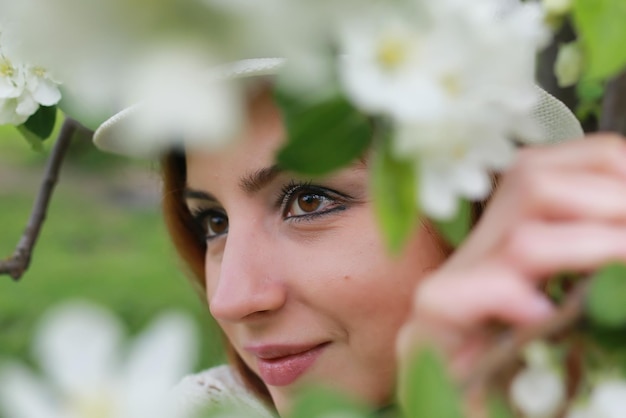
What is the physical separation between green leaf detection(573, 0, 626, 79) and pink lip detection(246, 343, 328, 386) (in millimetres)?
570

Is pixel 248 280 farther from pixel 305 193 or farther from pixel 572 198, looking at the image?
pixel 572 198

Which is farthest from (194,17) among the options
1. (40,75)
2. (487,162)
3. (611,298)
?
(40,75)

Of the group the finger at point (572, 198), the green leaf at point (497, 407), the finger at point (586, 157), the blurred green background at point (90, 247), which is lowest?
the blurred green background at point (90, 247)

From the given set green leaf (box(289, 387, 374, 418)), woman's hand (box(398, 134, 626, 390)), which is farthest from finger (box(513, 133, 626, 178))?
green leaf (box(289, 387, 374, 418))

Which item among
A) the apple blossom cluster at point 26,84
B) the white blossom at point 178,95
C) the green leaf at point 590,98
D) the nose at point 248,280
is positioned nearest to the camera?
the white blossom at point 178,95

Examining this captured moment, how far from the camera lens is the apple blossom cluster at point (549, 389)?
1.77 feet

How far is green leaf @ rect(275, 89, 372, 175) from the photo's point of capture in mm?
517

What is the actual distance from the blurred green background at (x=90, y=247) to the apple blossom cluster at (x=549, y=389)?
163cm

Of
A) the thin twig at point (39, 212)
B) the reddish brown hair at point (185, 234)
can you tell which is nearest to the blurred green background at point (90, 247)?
the reddish brown hair at point (185, 234)

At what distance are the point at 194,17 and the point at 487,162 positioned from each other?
0.65 ft

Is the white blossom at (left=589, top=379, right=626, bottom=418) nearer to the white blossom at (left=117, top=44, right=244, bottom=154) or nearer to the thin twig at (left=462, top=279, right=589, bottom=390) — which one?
the thin twig at (left=462, top=279, right=589, bottom=390)

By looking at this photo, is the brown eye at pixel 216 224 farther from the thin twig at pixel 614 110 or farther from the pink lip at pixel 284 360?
the thin twig at pixel 614 110

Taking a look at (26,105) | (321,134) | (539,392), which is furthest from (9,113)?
(539,392)

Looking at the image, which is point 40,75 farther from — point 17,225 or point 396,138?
point 17,225
